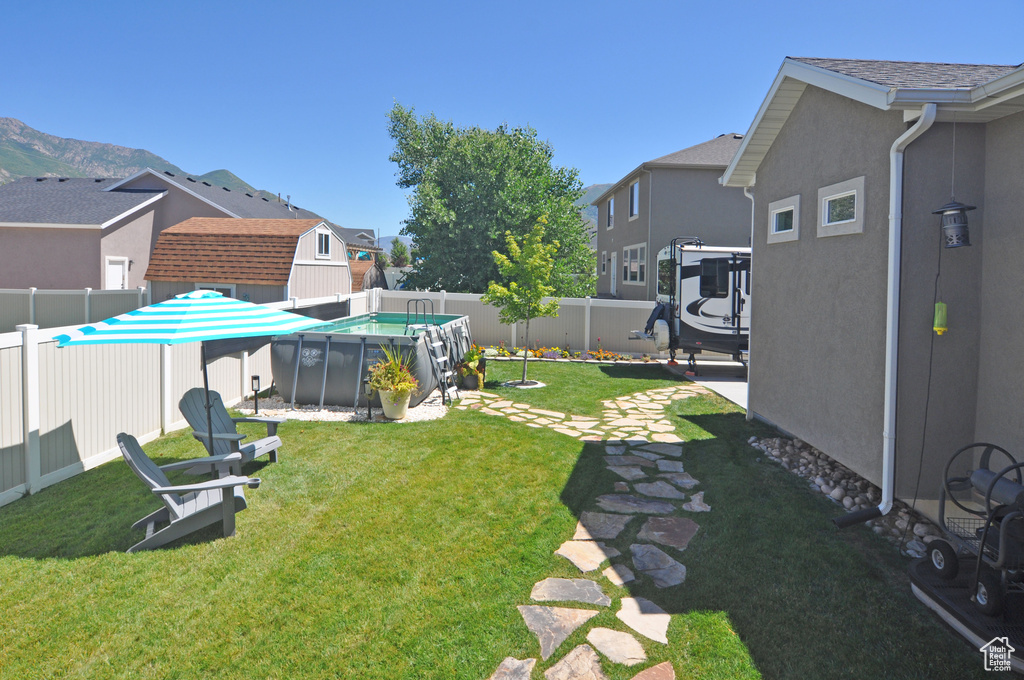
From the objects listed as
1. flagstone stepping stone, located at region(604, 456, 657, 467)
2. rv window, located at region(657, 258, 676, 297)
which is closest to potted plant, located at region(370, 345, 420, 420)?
flagstone stepping stone, located at region(604, 456, 657, 467)

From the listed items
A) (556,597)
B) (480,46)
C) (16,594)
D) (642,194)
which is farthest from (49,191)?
(556,597)

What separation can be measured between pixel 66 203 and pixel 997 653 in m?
30.8

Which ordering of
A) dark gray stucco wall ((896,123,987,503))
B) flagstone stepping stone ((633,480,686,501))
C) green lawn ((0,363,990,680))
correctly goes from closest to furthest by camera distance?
green lawn ((0,363,990,680)) < dark gray stucco wall ((896,123,987,503)) < flagstone stepping stone ((633,480,686,501))

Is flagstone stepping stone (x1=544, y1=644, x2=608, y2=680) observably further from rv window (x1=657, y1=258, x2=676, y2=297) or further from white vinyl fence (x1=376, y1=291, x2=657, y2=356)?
white vinyl fence (x1=376, y1=291, x2=657, y2=356)

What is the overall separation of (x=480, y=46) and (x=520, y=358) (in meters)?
14.5

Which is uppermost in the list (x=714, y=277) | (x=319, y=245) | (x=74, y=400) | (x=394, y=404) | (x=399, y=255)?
(x=399, y=255)

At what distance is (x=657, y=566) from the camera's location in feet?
15.3

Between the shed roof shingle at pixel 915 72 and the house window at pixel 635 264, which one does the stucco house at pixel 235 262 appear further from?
the shed roof shingle at pixel 915 72

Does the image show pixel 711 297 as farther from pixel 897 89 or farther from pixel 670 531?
pixel 670 531

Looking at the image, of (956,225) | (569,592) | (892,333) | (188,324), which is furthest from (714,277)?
(188,324)

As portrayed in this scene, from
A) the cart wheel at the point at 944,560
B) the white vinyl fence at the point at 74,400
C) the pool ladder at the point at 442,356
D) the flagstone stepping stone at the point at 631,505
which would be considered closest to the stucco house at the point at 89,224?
the pool ladder at the point at 442,356

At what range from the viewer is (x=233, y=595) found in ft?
13.3

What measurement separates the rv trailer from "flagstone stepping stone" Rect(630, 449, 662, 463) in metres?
6.95

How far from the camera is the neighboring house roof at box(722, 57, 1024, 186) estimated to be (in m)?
4.66
